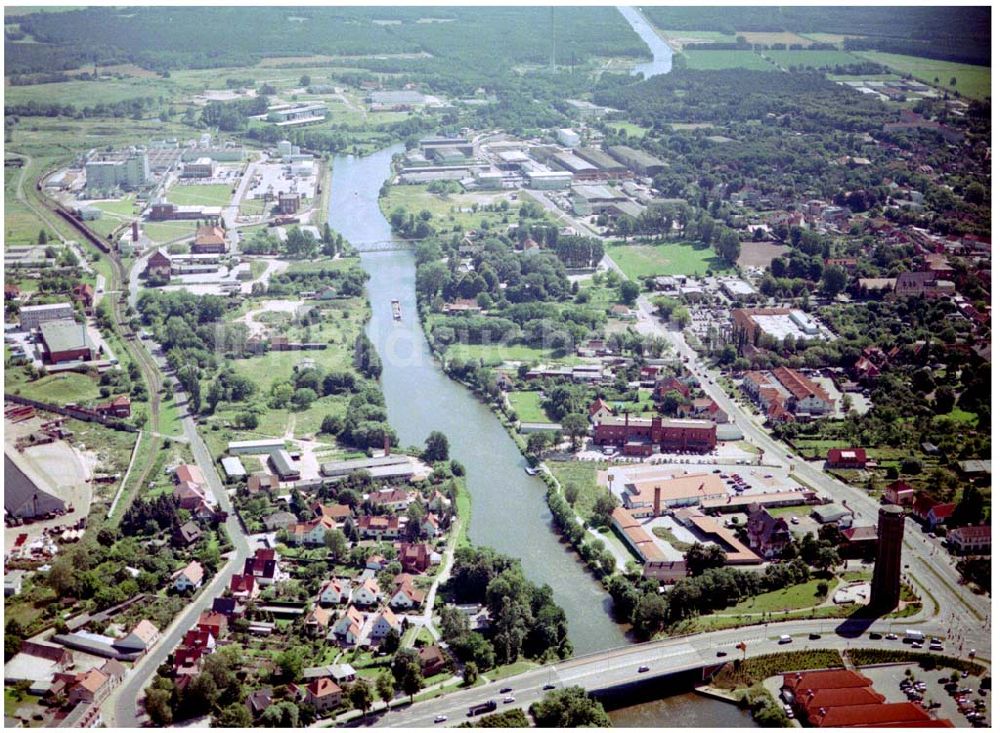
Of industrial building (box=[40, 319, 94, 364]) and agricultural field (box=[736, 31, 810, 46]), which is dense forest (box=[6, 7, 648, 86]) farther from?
industrial building (box=[40, 319, 94, 364])

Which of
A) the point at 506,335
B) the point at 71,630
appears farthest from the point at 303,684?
the point at 506,335

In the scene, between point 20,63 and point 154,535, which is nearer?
point 154,535

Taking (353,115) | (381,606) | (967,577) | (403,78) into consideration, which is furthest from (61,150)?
(967,577)

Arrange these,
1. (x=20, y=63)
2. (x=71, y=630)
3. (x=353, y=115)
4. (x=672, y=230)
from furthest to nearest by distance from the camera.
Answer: (x=20, y=63) < (x=353, y=115) < (x=672, y=230) < (x=71, y=630)

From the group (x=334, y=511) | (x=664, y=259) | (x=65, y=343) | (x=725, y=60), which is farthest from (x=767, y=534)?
(x=725, y=60)

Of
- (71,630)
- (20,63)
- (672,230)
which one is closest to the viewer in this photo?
(71,630)

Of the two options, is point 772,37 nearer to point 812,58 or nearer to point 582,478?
point 812,58

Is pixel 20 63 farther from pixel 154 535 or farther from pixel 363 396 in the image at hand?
pixel 154 535
